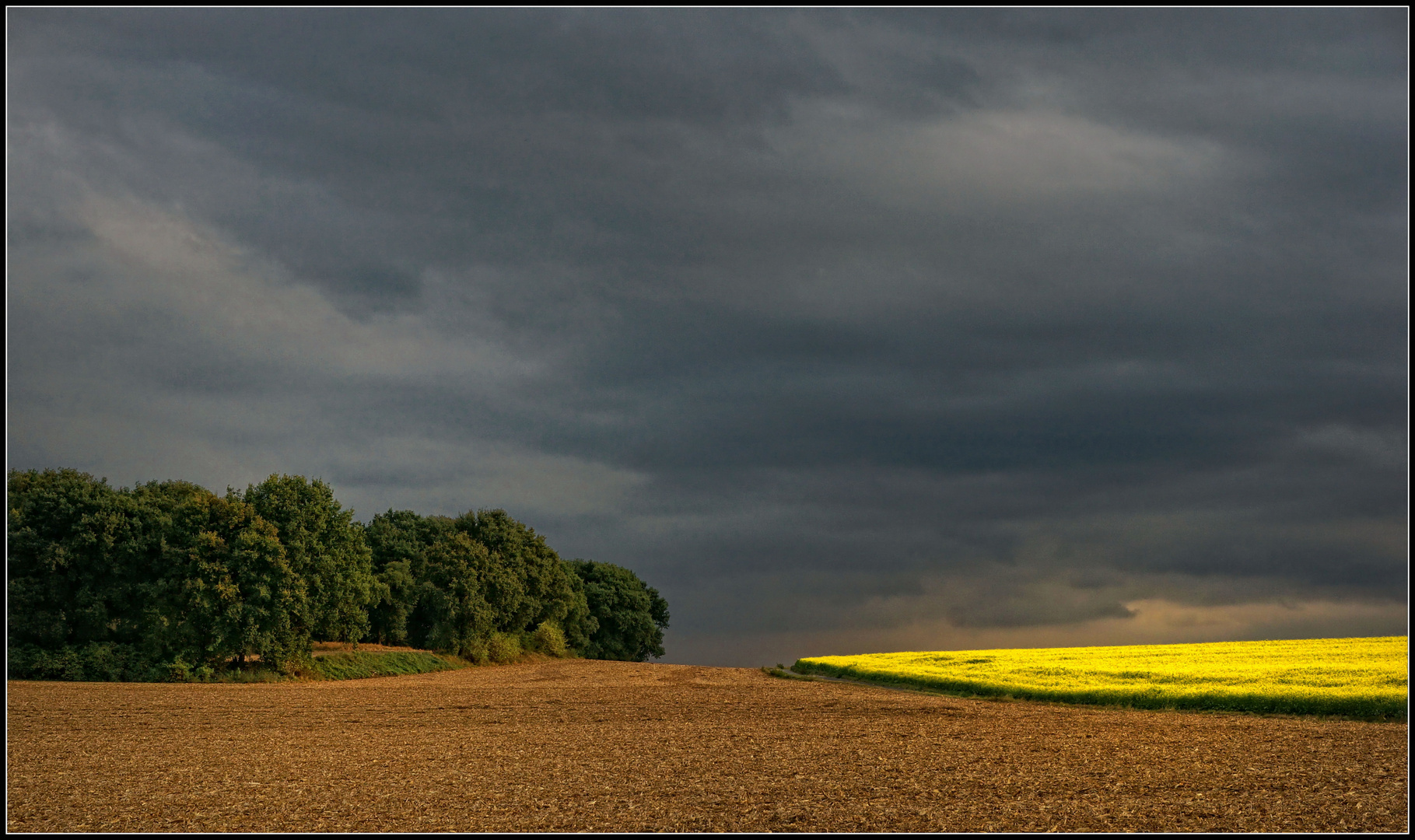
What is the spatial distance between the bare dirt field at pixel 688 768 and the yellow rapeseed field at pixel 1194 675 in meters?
2.80

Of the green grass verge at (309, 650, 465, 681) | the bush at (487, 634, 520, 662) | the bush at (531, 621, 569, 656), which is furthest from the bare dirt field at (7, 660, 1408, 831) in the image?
the bush at (531, 621, 569, 656)

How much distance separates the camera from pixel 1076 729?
1208 inches

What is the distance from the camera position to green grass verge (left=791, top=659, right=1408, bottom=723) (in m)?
34.2

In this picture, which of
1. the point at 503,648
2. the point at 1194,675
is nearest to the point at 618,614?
the point at 503,648

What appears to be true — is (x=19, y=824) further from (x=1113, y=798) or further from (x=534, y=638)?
(x=534, y=638)

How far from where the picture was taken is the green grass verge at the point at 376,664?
60312mm

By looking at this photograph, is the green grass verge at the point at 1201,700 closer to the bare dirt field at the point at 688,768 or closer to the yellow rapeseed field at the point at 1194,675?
the yellow rapeseed field at the point at 1194,675

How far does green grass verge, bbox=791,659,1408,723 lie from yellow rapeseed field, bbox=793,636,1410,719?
0.11ft

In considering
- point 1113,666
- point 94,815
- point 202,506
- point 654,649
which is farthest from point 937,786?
point 654,649

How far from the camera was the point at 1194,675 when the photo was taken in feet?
143

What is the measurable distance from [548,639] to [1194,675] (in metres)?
53.2

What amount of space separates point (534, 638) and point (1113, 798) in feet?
222

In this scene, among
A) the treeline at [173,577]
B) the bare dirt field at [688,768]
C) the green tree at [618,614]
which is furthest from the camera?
the green tree at [618,614]

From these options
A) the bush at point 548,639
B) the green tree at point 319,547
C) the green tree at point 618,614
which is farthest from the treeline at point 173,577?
the green tree at point 618,614
